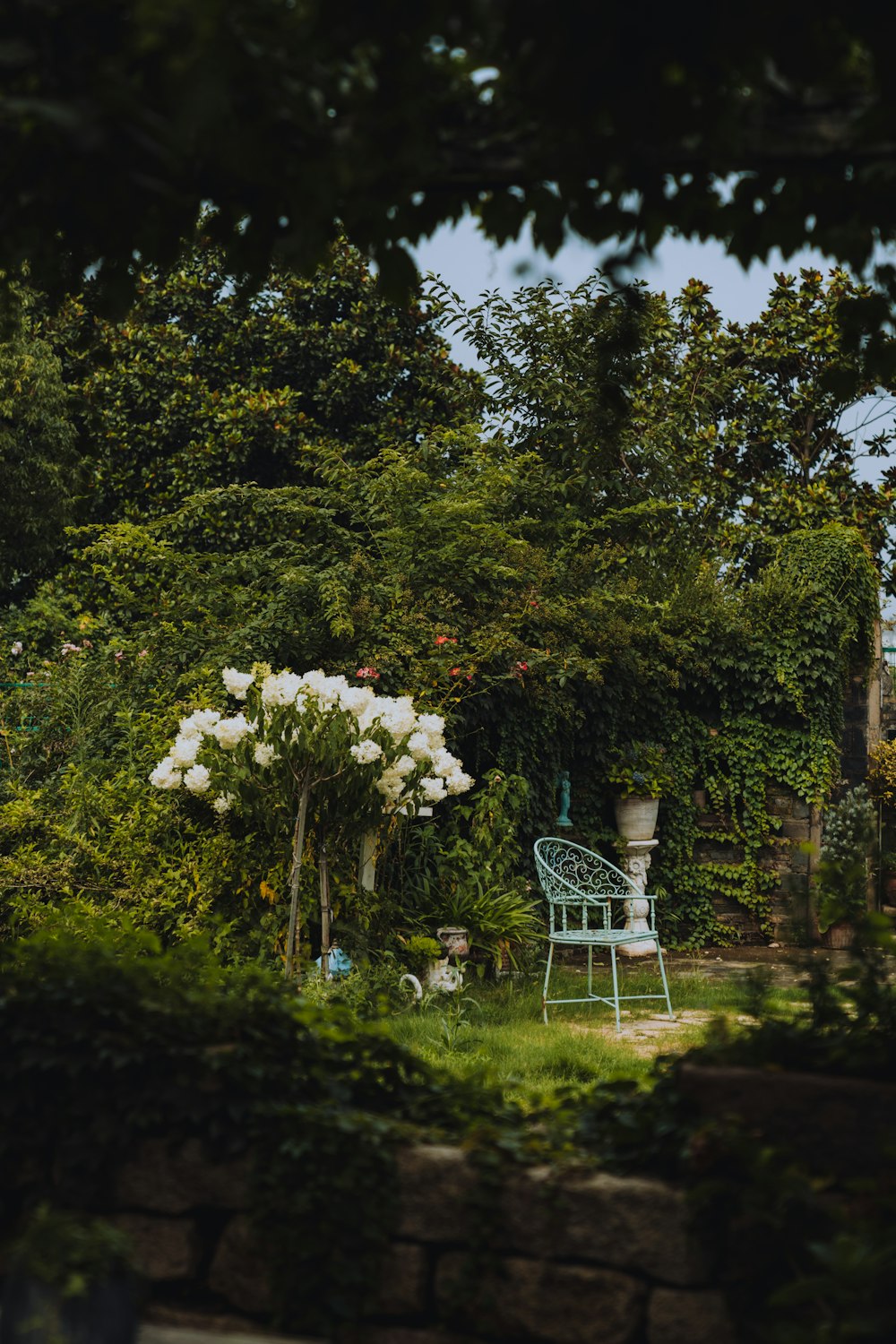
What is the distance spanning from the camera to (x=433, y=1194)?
7.45 ft

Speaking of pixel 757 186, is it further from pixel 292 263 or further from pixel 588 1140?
pixel 588 1140

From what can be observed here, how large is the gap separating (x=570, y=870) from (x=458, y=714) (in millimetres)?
1146

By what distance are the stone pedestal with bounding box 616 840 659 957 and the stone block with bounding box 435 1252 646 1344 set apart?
6332mm

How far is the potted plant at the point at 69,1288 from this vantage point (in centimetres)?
179

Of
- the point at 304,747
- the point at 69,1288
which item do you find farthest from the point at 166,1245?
the point at 304,747

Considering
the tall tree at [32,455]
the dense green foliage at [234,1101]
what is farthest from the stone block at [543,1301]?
the tall tree at [32,455]

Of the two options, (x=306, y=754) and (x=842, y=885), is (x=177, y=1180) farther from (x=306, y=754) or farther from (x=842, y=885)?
(x=306, y=754)

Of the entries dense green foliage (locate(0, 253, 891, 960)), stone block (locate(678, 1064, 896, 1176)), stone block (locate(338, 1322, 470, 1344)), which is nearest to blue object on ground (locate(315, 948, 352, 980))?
dense green foliage (locate(0, 253, 891, 960))

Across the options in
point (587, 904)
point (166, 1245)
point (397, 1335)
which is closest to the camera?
point (397, 1335)

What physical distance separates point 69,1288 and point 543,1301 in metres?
0.86

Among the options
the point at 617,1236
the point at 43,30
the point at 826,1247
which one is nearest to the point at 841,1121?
the point at 826,1247

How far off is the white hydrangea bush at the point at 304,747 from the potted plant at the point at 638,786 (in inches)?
133

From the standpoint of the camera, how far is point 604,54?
5.65ft

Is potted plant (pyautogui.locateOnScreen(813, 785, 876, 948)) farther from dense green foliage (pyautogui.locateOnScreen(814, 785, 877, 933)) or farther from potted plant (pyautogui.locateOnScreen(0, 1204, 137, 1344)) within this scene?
potted plant (pyautogui.locateOnScreen(0, 1204, 137, 1344))
